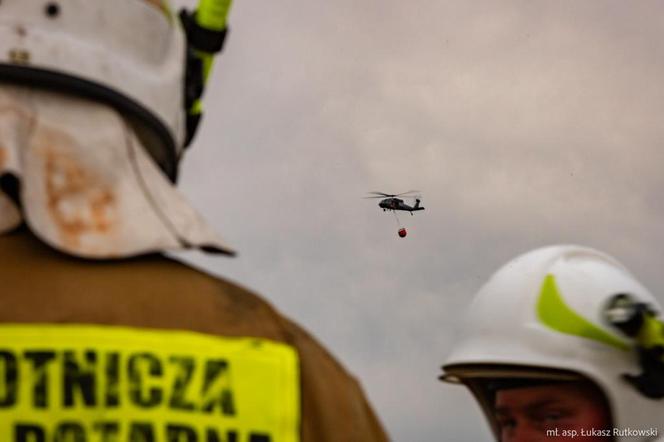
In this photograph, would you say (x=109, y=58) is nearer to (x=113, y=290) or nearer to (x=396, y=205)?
(x=113, y=290)

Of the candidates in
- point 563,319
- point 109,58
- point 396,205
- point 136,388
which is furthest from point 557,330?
point 396,205

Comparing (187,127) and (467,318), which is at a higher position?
(187,127)

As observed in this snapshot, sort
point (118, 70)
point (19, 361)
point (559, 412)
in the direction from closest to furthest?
point (19, 361)
point (118, 70)
point (559, 412)

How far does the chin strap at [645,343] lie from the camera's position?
638cm

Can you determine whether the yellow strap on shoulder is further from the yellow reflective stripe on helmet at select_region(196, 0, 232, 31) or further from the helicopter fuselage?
the helicopter fuselage

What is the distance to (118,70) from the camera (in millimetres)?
3602

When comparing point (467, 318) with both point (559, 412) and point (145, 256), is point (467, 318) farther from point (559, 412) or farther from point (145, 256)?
point (145, 256)

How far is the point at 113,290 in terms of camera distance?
10.6 feet

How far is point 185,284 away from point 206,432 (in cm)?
49

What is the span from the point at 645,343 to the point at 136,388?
13.7ft

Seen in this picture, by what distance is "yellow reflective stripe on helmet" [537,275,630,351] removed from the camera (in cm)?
649

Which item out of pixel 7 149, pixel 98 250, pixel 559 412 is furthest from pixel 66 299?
pixel 559 412

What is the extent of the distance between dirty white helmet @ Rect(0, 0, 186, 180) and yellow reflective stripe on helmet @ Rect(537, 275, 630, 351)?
3384 millimetres

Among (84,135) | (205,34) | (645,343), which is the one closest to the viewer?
(84,135)
